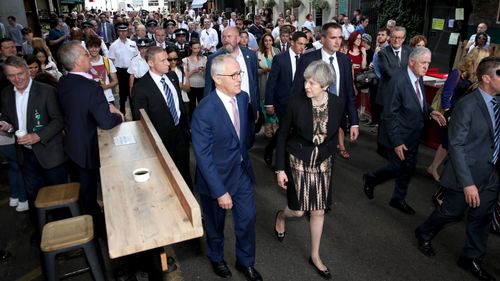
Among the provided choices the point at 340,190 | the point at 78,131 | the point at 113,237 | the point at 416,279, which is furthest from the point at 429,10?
the point at 113,237

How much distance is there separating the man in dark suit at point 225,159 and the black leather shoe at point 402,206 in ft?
7.19

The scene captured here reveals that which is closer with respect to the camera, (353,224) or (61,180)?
(61,180)

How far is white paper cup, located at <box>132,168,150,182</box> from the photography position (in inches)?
112

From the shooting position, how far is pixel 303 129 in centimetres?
330

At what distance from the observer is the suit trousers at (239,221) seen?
3.32 metres

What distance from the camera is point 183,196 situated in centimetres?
245

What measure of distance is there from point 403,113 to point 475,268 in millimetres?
1684

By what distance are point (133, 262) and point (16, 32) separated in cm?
1150

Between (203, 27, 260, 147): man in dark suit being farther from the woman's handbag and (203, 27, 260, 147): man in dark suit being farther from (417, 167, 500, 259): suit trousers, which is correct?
the woman's handbag

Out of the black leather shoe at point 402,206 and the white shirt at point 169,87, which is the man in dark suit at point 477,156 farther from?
the white shirt at point 169,87

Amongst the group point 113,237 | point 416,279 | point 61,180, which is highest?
point 113,237

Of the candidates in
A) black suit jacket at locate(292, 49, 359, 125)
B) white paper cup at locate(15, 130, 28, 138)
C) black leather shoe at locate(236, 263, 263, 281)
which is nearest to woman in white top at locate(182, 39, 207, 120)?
black suit jacket at locate(292, 49, 359, 125)

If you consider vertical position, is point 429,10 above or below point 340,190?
above

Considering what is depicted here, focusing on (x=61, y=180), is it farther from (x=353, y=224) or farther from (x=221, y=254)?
(x=353, y=224)
